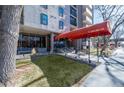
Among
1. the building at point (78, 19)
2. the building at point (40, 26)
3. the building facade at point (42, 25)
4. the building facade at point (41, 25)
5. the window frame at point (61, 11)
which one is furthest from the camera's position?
the building at point (78, 19)

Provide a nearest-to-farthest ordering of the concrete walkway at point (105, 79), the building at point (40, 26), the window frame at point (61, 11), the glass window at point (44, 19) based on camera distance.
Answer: the concrete walkway at point (105, 79) → the building at point (40, 26) → the glass window at point (44, 19) → the window frame at point (61, 11)

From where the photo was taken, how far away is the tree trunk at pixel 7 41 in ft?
14.0

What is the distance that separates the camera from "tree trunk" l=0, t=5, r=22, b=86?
4.27 m

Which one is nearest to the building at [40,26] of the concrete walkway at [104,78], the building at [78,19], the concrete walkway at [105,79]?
the building at [78,19]

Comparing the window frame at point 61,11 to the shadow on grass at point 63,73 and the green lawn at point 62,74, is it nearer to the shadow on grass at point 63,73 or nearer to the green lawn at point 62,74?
the shadow on grass at point 63,73

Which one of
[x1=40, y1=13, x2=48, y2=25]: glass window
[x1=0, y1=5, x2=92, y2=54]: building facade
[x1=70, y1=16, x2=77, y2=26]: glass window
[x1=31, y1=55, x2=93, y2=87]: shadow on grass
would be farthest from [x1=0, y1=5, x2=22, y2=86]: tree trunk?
[x1=70, y1=16, x2=77, y2=26]: glass window

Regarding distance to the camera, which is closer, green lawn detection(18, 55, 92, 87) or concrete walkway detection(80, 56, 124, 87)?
concrete walkway detection(80, 56, 124, 87)

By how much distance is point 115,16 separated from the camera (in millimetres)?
25156

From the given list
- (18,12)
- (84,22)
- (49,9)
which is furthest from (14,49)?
(84,22)

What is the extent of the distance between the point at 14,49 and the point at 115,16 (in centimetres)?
2334

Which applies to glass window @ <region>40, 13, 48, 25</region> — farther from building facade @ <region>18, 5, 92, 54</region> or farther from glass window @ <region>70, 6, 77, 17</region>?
glass window @ <region>70, 6, 77, 17</region>

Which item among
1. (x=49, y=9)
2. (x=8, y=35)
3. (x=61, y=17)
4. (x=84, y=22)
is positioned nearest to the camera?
(x=8, y=35)

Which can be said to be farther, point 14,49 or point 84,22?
point 84,22
